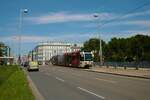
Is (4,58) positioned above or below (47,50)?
below

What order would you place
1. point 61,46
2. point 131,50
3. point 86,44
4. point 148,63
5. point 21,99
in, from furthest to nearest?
1. point 61,46
2. point 86,44
3. point 131,50
4. point 148,63
5. point 21,99

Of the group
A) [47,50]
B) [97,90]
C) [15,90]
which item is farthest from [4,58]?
[97,90]

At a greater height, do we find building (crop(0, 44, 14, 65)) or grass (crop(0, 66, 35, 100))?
building (crop(0, 44, 14, 65))

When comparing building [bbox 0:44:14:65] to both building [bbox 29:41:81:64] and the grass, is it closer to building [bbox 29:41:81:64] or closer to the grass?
building [bbox 29:41:81:64]

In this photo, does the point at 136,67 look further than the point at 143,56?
No

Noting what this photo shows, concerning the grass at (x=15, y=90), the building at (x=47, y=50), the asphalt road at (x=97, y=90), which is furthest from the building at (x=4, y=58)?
the asphalt road at (x=97, y=90)

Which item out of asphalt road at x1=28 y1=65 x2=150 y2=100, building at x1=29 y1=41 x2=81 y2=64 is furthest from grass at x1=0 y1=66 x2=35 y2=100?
building at x1=29 y1=41 x2=81 y2=64

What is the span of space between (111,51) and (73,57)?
48.3m

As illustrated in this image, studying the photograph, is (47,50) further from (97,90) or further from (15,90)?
(97,90)

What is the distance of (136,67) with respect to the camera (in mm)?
51531

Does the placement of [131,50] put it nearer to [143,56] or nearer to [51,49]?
[143,56]

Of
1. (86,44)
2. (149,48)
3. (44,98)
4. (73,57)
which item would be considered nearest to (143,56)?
(149,48)

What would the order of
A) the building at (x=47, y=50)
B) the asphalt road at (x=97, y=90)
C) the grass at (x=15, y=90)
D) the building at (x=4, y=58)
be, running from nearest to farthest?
the grass at (x=15, y=90) → the asphalt road at (x=97, y=90) → the building at (x=4, y=58) → the building at (x=47, y=50)

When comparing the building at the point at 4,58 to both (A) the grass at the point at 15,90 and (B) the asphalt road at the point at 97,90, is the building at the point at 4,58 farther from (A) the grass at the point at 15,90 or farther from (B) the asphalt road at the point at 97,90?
(B) the asphalt road at the point at 97,90
